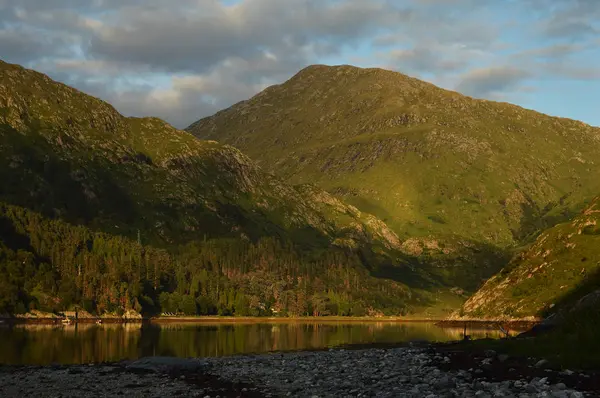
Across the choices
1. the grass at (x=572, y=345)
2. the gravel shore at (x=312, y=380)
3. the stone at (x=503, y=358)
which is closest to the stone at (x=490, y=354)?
the gravel shore at (x=312, y=380)

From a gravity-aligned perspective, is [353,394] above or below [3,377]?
above

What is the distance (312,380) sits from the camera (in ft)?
161

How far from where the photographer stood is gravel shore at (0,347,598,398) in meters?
31.9

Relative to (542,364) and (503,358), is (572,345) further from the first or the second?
(503,358)

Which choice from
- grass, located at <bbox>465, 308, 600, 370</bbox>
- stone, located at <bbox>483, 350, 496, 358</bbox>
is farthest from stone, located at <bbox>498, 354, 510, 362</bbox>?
stone, located at <bbox>483, 350, 496, 358</bbox>

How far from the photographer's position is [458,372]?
40562mm

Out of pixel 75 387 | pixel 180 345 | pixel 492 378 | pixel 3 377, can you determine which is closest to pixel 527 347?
pixel 492 378

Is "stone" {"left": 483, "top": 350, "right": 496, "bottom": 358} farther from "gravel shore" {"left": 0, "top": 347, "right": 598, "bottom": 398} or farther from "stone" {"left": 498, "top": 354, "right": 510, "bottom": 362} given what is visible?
"stone" {"left": 498, "top": 354, "right": 510, "bottom": 362}

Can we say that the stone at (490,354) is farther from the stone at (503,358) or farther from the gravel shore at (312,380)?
the stone at (503,358)

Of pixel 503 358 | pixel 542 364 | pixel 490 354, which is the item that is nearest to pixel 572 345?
pixel 542 364

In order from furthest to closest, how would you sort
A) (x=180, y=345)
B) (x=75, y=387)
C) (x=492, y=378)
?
1. (x=180, y=345)
2. (x=75, y=387)
3. (x=492, y=378)

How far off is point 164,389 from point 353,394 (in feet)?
68.5

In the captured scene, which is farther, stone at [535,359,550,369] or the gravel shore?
stone at [535,359,550,369]

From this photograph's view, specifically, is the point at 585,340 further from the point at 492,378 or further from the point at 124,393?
the point at 124,393
